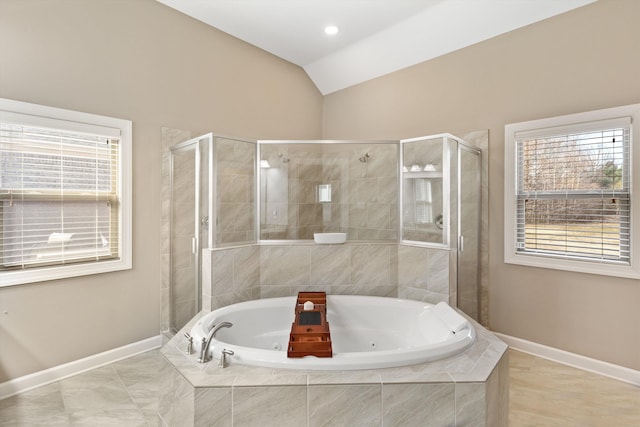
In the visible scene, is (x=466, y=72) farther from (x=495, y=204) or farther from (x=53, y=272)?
(x=53, y=272)

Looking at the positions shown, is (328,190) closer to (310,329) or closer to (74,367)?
(310,329)

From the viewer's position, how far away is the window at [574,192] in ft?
8.30

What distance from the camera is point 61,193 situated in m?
2.57

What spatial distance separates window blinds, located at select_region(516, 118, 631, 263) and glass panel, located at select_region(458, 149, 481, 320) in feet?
1.13

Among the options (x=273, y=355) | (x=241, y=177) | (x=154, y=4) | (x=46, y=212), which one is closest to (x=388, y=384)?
(x=273, y=355)

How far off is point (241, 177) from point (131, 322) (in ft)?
5.17

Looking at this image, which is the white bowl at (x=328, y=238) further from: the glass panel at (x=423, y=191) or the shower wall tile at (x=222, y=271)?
the shower wall tile at (x=222, y=271)

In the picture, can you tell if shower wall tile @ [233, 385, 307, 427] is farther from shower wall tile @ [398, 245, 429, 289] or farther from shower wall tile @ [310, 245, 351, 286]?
shower wall tile @ [398, 245, 429, 289]

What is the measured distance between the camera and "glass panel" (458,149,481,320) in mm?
2975

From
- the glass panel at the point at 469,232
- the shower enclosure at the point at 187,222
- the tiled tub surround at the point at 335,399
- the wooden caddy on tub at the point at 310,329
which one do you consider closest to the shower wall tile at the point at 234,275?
the shower enclosure at the point at 187,222

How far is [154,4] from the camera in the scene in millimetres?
3059

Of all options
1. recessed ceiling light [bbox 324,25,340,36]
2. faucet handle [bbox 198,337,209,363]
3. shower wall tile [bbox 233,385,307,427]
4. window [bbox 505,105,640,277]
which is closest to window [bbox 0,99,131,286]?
faucet handle [bbox 198,337,209,363]

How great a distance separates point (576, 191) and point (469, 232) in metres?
0.86

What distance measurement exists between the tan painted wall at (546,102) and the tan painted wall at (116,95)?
2.12 meters
